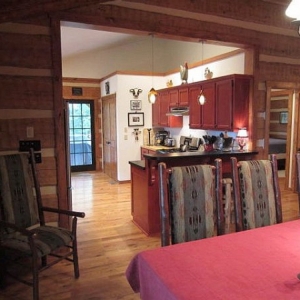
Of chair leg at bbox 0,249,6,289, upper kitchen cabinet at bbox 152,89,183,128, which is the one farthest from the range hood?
chair leg at bbox 0,249,6,289

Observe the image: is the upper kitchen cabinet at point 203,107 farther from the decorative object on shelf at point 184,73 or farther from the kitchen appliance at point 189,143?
the decorative object on shelf at point 184,73

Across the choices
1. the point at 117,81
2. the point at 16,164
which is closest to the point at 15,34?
the point at 16,164

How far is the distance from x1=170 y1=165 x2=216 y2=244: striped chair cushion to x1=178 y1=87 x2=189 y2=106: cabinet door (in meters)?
3.72

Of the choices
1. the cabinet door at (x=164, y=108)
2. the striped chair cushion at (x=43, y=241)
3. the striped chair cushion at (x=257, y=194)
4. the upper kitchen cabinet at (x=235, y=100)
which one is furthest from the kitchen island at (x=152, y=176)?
the cabinet door at (x=164, y=108)

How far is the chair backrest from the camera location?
102 inches

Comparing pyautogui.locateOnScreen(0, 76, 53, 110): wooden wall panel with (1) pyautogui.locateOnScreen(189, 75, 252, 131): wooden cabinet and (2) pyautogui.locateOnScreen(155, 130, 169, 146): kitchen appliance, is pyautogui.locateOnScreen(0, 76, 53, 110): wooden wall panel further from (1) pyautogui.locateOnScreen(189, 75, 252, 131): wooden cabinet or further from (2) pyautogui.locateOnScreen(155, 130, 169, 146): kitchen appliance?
(2) pyautogui.locateOnScreen(155, 130, 169, 146): kitchen appliance

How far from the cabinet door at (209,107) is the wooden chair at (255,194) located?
262 cm

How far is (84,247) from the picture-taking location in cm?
341

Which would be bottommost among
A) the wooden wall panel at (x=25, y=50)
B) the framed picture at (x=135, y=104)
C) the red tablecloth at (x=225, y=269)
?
the red tablecloth at (x=225, y=269)

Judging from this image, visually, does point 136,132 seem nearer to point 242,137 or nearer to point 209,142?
point 209,142

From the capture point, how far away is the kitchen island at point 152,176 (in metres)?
3.64

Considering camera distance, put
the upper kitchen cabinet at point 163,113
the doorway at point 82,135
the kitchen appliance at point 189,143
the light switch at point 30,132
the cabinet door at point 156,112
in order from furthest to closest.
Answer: the doorway at point 82,135 → the cabinet door at point 156,112 → the upper kitchen cabinet at point 163,113 → the kitchen appliance at point 189,143 → the light switch at point 30,132

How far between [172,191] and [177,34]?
235 cm

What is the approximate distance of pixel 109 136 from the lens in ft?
24.6
